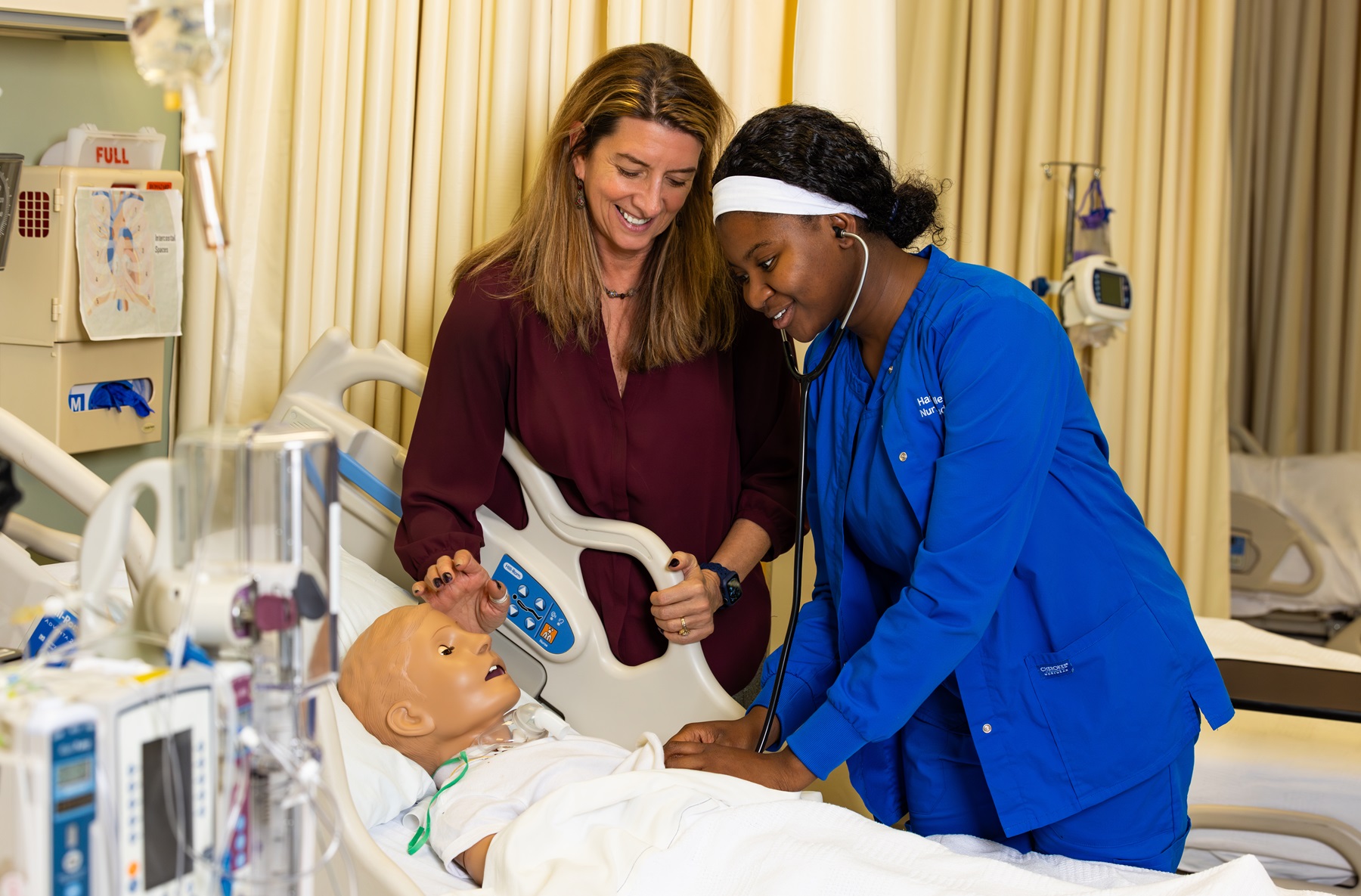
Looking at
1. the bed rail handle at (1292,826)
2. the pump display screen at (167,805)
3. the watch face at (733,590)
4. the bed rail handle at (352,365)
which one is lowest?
the bed rail handle at (1292,826)

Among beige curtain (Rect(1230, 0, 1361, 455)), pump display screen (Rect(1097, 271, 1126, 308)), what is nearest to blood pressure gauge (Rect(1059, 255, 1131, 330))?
pump display screen (Rect(1097, 271, 1126, 308))

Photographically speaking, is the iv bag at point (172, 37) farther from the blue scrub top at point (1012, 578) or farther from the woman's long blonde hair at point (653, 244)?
the woman's long blonde hair at point (653, 244)

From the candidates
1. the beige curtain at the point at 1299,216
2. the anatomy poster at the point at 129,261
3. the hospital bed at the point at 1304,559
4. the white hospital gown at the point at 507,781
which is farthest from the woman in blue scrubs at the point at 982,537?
the beige curtain at the point at 1299,216

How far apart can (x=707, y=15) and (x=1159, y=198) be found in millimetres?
1660

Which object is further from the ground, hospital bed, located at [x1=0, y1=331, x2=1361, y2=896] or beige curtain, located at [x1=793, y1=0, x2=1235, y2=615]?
beige curtain, located at [x1=793, y1=0, x2=1235, y2=615]

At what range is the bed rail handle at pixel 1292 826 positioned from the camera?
2.11m

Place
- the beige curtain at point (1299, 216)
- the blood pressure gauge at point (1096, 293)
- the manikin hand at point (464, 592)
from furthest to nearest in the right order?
the beige curtain at point (1299, 216)
the blood pressure gauge at point (1096, 293)
the manikin hand at point (464, 592)

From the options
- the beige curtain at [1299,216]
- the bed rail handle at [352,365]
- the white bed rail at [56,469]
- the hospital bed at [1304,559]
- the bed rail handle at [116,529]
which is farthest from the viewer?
the beige curtain at [1299,216]

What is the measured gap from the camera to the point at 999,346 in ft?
4.48

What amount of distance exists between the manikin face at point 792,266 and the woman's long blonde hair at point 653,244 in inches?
14.1

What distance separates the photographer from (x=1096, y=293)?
9.77 feet

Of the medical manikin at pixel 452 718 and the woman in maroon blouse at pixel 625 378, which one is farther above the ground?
the woman in maroon blouse at pixel 625 378

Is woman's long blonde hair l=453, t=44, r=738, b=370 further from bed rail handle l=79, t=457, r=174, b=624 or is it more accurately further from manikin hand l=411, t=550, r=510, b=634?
bed rail handle l=79, t=457, r=174, b=624

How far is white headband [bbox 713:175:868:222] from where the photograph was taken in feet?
4.70
